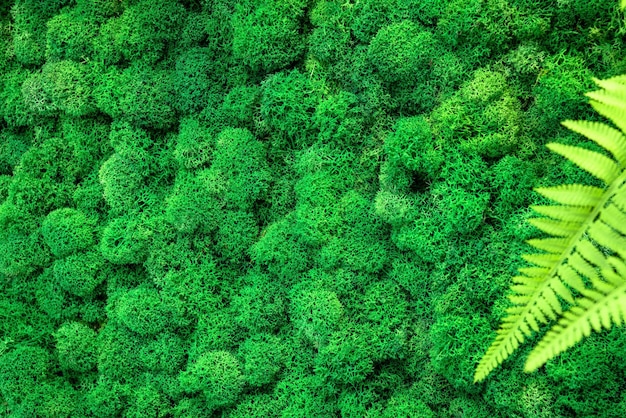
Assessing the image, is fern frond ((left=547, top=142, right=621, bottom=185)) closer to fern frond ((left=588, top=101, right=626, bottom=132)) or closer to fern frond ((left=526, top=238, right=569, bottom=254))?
fern frond ((left=588, top=101, right=626, bottom=132))

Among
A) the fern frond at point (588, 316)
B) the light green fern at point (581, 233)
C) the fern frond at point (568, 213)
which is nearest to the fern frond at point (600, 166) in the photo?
the light green fern at point (581, 233)

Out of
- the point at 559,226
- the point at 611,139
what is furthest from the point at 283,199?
the point at 611,139

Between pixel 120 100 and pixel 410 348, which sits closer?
pixel 410 348

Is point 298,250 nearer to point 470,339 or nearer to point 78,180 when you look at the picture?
point 470,339

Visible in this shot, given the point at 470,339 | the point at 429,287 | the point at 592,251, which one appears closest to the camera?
the point at 592,251

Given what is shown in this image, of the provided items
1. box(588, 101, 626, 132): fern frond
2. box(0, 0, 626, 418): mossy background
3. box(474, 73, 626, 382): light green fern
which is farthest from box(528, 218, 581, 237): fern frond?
box(0, 0, 626, 418): mossy background

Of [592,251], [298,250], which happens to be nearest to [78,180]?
[298,250]

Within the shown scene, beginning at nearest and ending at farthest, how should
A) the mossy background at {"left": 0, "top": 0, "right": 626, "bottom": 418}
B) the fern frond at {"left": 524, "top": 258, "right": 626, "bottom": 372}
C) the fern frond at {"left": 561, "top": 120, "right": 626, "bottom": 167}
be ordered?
the fern frond at {"left": 524, "top": 258, "right": 626, "bottom": 372}, the fern frond at {"left": 561, "top": 120, "right": 626, "bottom": 167}, the mossy background at {"left": 0, "top": 0, "right": 626, "bottom": 418}

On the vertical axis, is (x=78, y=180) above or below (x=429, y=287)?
below
